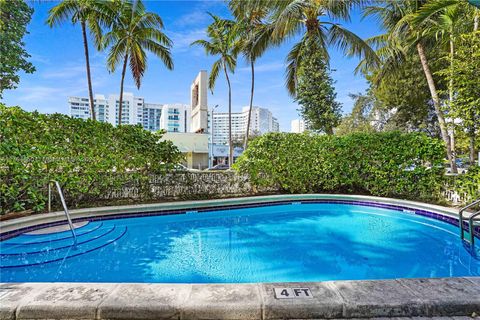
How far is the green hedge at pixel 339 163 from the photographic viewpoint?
9.23 metres

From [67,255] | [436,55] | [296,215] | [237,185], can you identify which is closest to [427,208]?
[296,215]

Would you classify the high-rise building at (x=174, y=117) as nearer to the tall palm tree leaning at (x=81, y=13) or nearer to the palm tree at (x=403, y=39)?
the tall palm tree leaning at (x=81, y=13)

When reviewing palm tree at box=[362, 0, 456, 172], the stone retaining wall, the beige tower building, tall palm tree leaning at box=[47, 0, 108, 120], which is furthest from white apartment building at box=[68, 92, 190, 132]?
the stone retaining wall

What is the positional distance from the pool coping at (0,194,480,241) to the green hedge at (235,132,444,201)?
841 millimetres

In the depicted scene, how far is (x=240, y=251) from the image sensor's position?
5.28 metres

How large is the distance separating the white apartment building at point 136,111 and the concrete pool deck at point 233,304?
76.1 meters

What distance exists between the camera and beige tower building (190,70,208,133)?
1187 inches

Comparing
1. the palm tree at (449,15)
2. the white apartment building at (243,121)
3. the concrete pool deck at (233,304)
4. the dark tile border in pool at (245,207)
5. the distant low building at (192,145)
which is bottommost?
the dark tile border in pool at (245,207)

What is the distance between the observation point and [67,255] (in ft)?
15.7

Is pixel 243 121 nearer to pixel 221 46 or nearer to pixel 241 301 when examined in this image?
pixel 221 46

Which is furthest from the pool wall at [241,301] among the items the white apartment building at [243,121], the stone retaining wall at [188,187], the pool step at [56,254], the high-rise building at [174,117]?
the high-rise building at [174,117]

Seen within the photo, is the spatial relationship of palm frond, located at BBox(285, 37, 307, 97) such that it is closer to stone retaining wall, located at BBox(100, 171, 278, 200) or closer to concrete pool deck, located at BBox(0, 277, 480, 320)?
stone retaining wall, located at BBox(100, 171, 278, 200)

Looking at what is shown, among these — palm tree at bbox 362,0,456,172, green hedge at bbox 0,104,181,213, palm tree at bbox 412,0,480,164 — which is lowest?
green hedge at bbox 0,104,181,213

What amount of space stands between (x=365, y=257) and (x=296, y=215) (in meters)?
3.58
